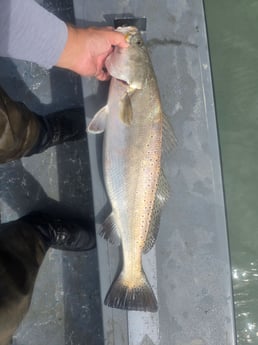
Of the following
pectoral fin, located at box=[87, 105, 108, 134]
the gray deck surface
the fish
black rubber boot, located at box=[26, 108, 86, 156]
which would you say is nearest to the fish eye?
the fish

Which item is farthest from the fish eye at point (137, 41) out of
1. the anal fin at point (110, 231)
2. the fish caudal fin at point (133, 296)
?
the fish caudal fin at point (133, 296)

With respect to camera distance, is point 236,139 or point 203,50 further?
point 236,139

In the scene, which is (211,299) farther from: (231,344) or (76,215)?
(76,215)

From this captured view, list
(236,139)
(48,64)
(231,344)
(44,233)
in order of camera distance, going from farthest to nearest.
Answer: (236,139), (44,233), (231,344), (48,64)

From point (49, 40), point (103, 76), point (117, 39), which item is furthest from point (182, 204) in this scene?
point (49, 40)

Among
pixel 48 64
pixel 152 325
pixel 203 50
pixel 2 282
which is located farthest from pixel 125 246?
pixel 203 50

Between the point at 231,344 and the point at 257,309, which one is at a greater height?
the point at 231,344

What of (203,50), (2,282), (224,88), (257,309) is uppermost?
(203,50)

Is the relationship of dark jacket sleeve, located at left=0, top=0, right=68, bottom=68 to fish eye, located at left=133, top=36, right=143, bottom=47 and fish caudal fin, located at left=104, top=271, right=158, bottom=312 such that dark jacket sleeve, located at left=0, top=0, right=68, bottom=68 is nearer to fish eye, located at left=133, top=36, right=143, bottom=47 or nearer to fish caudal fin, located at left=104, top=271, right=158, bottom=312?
fish eye, located at left=133, top=36, right=143, bottom=47
